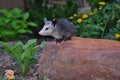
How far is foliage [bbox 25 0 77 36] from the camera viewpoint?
9.44 m

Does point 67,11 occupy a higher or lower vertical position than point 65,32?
lower

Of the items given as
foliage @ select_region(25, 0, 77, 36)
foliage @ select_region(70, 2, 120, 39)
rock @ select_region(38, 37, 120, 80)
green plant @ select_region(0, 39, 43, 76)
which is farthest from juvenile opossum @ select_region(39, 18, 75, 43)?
foliage @ select_region(25, 0, 77, 36)

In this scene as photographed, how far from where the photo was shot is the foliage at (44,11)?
944 centimetres

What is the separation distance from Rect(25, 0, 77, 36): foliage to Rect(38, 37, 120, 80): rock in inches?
117

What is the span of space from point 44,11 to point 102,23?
2051 mm

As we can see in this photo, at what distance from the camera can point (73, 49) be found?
614 centimetres

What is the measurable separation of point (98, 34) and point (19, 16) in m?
1.95

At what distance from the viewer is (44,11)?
9.59m

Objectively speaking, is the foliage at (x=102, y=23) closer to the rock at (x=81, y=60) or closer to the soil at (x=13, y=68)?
the soil at (x=13, y=68)

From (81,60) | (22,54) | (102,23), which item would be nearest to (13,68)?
(22,54)

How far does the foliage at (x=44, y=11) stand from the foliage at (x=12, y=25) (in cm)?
47

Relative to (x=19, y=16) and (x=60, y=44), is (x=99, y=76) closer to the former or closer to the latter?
(x=60, y=44)

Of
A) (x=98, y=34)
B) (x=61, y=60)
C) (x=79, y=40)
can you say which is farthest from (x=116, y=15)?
(x=61, y=60)

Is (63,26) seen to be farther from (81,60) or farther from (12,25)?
(12,25)
